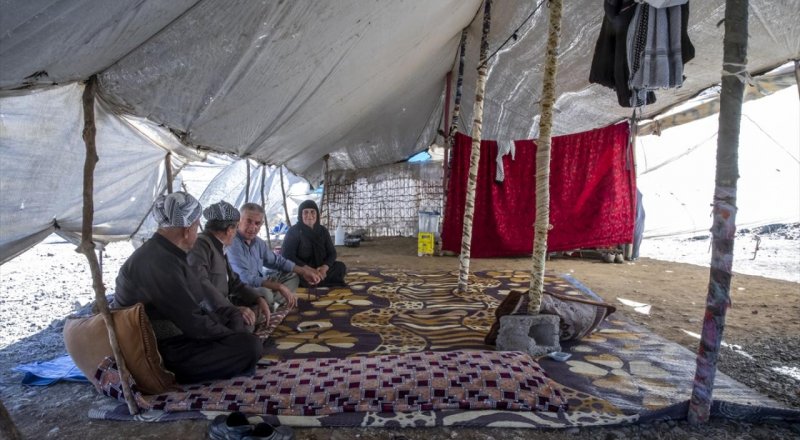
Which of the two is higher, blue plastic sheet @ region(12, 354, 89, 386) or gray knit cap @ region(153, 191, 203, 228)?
gray knit cap @ region(153, 191, 203, 228)

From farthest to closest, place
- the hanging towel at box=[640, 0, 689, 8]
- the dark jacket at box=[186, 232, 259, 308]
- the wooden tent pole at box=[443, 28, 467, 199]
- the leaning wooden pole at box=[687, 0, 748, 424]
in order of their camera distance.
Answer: the wooden tent pole at box=[443, 28, 467, 199] < the dark jacket at box=[186, 232, 259, 308] < the hanging towel at box=[640, 0, 689, 8] < the leaning wooden pole at box=[687, 0, 748, 424]

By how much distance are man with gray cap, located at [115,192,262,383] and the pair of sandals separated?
43cm

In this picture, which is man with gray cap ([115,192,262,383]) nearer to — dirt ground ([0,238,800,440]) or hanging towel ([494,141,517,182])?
dirt ground ([0,238,800,440])

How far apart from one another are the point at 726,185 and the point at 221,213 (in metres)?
2.59

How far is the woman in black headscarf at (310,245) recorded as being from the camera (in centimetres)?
438

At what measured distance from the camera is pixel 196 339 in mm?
2031

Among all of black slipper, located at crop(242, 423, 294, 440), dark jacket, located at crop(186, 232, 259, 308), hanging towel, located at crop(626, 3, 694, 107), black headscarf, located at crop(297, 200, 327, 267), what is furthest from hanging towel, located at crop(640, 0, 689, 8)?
black headscarf, located at crop(297, 200, 327, 267)

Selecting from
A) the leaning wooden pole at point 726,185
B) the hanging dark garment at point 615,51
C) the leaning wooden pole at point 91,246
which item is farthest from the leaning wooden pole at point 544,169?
the leaning wooden pole at point 91,246

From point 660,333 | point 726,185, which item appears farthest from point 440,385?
point 660,333

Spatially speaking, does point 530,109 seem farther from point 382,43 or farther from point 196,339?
point 196,339

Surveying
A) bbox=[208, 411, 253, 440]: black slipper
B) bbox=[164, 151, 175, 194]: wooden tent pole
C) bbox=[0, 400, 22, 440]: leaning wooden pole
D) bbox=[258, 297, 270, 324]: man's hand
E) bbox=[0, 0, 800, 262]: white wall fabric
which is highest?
bbox=[0, 0, 800, 262]: white wall fabric

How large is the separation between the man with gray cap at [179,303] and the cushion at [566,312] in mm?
1530

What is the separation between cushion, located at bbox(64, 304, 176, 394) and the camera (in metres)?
1.82

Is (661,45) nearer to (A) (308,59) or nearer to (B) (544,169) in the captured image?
(B) (544,169)
